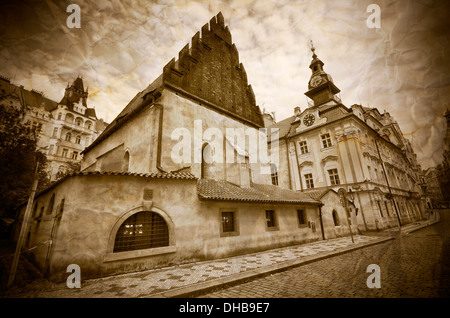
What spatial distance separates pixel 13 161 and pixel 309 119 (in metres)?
34.9

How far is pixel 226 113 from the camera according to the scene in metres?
16.2

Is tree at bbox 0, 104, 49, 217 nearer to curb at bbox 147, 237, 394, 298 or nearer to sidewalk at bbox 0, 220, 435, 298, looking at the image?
sidewalk at bbox 0, 220, 435, 298

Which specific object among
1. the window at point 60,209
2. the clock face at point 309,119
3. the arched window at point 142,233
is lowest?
the arched window at point 142,233

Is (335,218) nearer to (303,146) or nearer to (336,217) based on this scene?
(336,217)

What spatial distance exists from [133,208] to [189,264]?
351 centimetres

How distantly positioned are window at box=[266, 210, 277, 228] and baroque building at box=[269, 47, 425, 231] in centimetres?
1021

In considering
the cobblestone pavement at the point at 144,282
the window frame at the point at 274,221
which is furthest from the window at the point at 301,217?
the cobblestone pavement at the point at 144,282

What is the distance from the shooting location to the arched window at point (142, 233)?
732cm

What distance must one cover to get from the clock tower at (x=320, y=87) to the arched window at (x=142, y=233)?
1135 inches

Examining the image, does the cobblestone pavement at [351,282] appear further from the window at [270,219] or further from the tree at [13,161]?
the tree at [13,161]

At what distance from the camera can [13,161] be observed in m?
17.6

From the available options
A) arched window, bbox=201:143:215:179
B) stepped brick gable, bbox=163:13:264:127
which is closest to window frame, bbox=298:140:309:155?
stepped brick gable, bbox=163:13:264:127

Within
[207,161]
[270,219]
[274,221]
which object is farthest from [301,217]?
[207,161]

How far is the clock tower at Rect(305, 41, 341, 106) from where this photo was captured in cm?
2797
